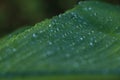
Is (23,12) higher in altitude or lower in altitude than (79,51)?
higher

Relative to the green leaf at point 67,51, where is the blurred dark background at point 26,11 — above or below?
above

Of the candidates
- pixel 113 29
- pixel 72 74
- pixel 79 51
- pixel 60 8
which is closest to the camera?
pixel 72 74

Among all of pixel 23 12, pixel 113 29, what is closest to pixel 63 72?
pixel 113 29

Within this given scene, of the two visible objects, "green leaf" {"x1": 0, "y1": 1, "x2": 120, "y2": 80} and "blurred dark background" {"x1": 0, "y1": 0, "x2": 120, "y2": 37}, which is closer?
"green leaf" {"x1": 0, "y1": 1, "x2": 120, "y2": 80}

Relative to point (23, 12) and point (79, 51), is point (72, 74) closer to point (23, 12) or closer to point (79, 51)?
point (79, 51)

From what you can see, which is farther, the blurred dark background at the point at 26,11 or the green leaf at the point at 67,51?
the blurred dark background at the point at 26,11

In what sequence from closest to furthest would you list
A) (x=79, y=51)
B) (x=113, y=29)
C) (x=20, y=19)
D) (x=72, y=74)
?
(x=72, y=74)
(x=79, y=51)
(x=113, y=29)
(x=20, y=19)
